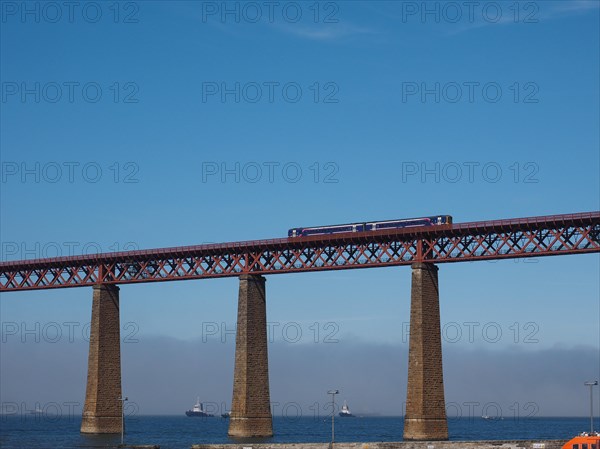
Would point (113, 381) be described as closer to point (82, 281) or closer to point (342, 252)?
point (82, 281)

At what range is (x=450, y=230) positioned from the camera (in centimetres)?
8056

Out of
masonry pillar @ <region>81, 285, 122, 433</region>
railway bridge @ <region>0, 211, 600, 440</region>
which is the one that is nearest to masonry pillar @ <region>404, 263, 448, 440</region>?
railway bridge @ <region>0, 211, 600, 440</region>

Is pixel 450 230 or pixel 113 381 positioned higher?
pixel 450 230

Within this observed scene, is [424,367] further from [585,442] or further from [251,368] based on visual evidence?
[585,442]

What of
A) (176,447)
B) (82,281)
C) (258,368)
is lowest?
(176,447)

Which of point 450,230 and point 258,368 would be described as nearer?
point 450,230

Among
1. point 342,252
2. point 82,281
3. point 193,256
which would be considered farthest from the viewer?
point 82,281

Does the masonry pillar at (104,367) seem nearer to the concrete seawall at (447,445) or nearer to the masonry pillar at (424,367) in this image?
the masonry pillar at (424,367)

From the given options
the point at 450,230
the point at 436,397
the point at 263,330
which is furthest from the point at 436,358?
the point at 263,330

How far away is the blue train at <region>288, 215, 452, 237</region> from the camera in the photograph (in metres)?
82.4

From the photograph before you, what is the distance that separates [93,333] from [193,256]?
1306cm

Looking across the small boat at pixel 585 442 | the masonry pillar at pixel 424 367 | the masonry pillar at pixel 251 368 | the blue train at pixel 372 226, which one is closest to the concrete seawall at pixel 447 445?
the small boat at pixel 585 442

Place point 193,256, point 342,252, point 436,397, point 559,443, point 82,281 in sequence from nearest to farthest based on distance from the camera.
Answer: point 559,443 < point 436,397 < point 342,252 < point 193,256 < point 82,281

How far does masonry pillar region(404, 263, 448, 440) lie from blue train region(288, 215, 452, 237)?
374 cm
